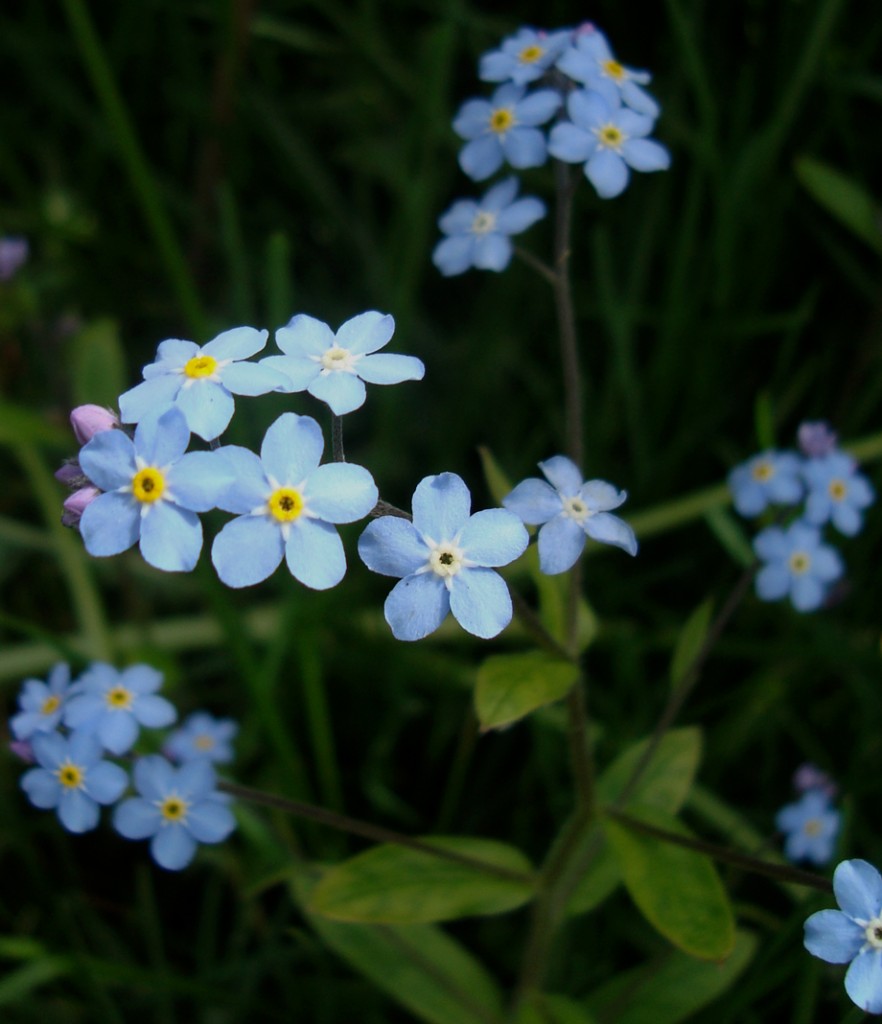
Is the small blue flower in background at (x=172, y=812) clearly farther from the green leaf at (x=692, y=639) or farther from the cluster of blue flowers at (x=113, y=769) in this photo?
the green leaf at (x=692, y=639)

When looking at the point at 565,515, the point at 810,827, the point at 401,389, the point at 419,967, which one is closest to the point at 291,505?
the point at 565,515

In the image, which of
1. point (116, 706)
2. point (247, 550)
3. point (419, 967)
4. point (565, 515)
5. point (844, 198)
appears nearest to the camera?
point (247, 550)

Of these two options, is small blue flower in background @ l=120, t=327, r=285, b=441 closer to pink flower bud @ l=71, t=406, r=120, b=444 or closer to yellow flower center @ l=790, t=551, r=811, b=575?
pink flower bud @ l=71, t=406, r=120, b=444

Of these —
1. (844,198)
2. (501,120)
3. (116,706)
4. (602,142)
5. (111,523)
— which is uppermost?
(844,198)

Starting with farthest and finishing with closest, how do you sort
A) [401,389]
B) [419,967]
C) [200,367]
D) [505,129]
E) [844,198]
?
[401,389] → [844,198] → [419,967] → [505,129] → [200,367]

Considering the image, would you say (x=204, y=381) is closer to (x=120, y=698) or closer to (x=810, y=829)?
(x=120, y=698)
